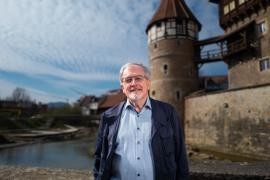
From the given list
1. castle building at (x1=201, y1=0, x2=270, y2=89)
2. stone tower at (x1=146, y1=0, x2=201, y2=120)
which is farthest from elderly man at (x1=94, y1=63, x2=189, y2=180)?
stone tower at (x1=146, y1=0, x2=201, y2=120)

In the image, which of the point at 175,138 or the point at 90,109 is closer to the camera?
the point at 175,138

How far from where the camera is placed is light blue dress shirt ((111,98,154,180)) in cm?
169

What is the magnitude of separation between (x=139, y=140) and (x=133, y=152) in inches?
3.6

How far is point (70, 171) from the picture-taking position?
3461 millimetres

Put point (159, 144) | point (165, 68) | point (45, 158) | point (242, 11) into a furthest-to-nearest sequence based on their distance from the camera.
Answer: point (165, 68), point (242, 11), point (45, 158), point (159, 144)

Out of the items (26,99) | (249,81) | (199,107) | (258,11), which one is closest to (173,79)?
(199,107)

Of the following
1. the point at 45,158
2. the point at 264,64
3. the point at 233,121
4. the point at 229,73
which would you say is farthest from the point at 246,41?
the point at 45,158

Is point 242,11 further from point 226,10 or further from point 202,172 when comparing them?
point 202,172

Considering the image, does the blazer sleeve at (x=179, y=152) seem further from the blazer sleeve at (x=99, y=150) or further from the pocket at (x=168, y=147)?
the blazer sleeve at (x=99, y=150)

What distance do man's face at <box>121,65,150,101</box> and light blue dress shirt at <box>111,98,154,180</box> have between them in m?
0.17

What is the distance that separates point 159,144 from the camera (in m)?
1.69

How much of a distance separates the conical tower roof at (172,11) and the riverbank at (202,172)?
1915cm

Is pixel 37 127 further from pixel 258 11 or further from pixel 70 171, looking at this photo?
pixel 70 171

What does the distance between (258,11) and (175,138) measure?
664 inches
